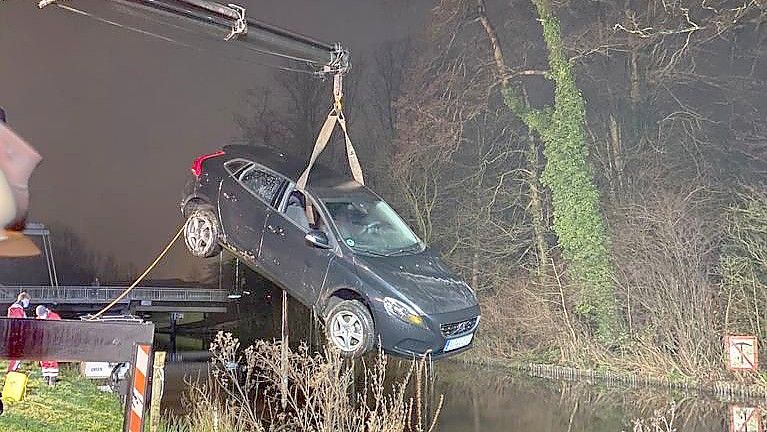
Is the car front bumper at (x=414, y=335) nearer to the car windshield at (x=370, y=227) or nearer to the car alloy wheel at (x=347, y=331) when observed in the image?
the car alloy wheel at (x=347, y=331)

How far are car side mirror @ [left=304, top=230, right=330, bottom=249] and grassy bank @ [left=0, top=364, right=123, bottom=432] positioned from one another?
164 centimetres

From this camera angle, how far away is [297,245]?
9.91 feet

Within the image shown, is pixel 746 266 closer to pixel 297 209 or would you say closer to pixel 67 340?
pixel 297 209

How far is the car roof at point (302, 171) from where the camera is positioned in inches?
126

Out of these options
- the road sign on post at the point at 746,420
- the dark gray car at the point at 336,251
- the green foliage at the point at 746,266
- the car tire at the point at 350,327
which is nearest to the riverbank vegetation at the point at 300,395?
the car tire at the point at 350,327

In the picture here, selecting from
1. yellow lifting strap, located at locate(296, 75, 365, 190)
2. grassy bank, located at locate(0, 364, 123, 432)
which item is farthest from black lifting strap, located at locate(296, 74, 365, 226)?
grassy bank, located at locate(0, 364, 123, 432)

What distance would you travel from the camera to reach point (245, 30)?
2891 millimetres

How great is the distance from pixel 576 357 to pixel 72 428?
2.89 m

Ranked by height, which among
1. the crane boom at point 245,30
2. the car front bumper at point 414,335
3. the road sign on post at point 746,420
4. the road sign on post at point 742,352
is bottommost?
the road sign on post at point 746,420

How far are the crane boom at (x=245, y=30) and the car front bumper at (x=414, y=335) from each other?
1204 mm

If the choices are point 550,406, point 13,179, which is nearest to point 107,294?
point 13,179

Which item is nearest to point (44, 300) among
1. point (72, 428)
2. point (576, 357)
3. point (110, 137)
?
point (72, 428)

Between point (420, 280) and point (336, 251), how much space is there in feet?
1.20

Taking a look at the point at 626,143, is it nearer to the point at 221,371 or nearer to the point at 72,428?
the point at 221,371
